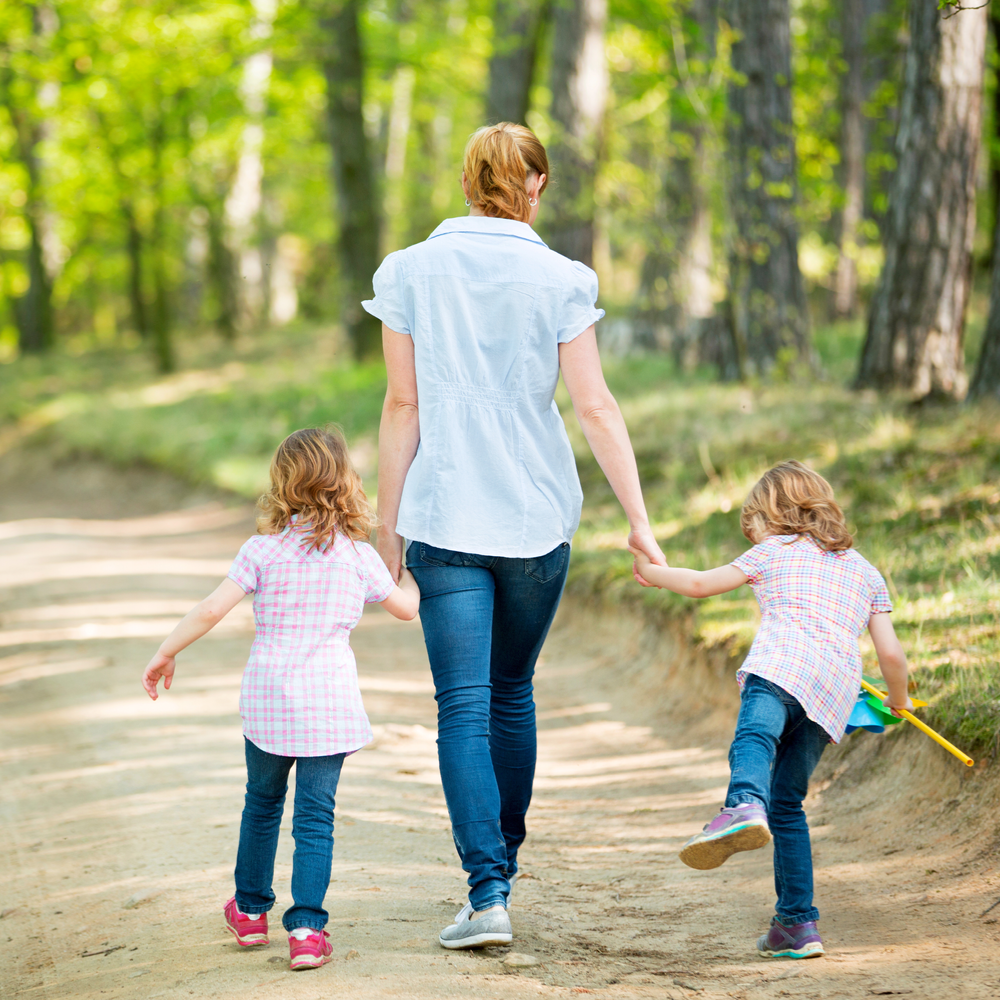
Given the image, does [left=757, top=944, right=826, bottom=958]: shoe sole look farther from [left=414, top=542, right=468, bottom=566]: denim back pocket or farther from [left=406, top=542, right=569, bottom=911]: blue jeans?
[left=414, top=542, right=468, bottom=566]: denim back pocket

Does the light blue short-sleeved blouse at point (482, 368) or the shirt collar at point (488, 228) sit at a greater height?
the shirt collar at point (488, 228)

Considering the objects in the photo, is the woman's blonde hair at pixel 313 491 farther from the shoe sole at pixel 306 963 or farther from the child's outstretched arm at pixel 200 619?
the shoe sole at pixel 306 963

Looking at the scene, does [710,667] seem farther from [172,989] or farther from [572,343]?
[172,989]

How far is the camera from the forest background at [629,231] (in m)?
7.92

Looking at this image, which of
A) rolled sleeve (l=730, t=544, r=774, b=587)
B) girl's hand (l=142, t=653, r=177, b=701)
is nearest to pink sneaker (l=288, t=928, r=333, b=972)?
girl's hand (l=142, t=653, r=177, b=701)

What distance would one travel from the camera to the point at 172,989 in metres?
2.90

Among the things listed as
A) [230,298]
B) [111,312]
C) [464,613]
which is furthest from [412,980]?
[111,312]

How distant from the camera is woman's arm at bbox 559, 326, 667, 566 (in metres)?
3.16

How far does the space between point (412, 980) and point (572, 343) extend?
5.92 ft

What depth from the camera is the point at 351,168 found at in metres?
18.8

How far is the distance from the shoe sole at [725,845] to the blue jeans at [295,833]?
101 centimetres

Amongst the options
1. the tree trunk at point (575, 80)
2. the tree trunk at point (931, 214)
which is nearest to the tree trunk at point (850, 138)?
the tree trunk at point (575, 80)

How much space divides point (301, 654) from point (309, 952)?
2.66 ft

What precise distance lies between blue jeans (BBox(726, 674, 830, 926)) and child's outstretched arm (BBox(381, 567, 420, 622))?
3.29ft
